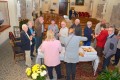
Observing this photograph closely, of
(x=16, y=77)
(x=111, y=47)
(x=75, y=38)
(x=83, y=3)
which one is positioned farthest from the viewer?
(x=83, y=3)

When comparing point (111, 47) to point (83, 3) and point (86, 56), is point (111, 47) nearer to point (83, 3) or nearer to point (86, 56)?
point (86, 56)

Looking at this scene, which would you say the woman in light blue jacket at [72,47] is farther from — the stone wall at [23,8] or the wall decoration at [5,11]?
the stone wall at [23,8]

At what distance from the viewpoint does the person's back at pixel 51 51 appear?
→ 141 inches

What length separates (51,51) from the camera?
366cm

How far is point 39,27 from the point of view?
550 cm

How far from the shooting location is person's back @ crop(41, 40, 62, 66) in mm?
3580

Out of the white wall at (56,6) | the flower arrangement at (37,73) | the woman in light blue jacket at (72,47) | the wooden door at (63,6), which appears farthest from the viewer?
the wooden door at (63,6)

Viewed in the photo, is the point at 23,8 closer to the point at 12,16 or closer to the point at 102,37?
the point at 12,16

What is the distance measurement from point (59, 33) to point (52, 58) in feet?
5.53

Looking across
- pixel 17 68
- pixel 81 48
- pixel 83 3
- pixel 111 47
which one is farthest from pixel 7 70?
pixel 83 3

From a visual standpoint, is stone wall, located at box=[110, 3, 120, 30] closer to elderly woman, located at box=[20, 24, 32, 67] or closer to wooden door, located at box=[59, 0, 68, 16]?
elderly woman, located at box=[20, 24, 32, 67]

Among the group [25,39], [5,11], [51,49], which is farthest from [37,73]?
[5,11]

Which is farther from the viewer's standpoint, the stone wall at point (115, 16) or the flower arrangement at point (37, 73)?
the stone wall at point (115, 16)

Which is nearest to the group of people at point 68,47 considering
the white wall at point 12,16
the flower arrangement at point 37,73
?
the flower arrangement at point 37,73
